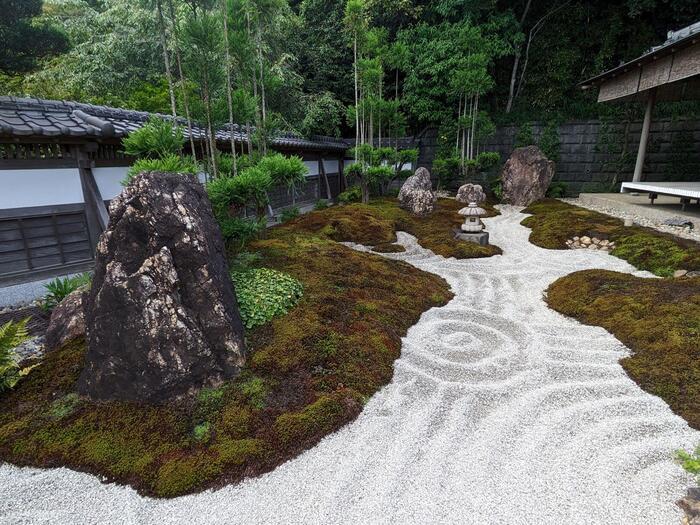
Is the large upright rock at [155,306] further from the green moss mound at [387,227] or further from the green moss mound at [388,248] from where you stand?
the green moss mound at [387,227]

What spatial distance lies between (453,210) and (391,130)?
20.4 feet

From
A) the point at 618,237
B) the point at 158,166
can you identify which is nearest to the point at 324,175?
the point at 618,237

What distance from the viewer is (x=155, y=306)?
4.05 meters

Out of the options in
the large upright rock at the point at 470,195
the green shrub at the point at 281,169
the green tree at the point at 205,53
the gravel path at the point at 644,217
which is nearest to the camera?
the green tree at the point at 205,53

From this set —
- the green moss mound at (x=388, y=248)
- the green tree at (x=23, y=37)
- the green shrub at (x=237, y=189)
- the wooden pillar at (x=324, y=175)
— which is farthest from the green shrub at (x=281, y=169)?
the wooden pillar at (x=324, y=175)

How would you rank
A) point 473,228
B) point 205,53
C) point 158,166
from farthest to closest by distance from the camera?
point 473,228 → point 205,53 → point 158,166

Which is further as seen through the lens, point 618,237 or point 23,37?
point 23,37

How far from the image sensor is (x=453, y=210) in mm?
15273

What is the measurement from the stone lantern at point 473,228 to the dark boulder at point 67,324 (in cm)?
932

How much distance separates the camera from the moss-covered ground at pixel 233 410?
3520mm

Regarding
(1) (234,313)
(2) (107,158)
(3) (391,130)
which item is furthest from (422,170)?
(1) (234,313)

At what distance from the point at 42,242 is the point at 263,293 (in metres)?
4.68

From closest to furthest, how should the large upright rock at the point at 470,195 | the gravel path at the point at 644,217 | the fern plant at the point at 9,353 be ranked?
the fern plant at the point at 9,353 < the gravel path at the point at 644,217 < the large upright rock at the point at 470,195

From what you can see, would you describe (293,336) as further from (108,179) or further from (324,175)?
(324,175)
